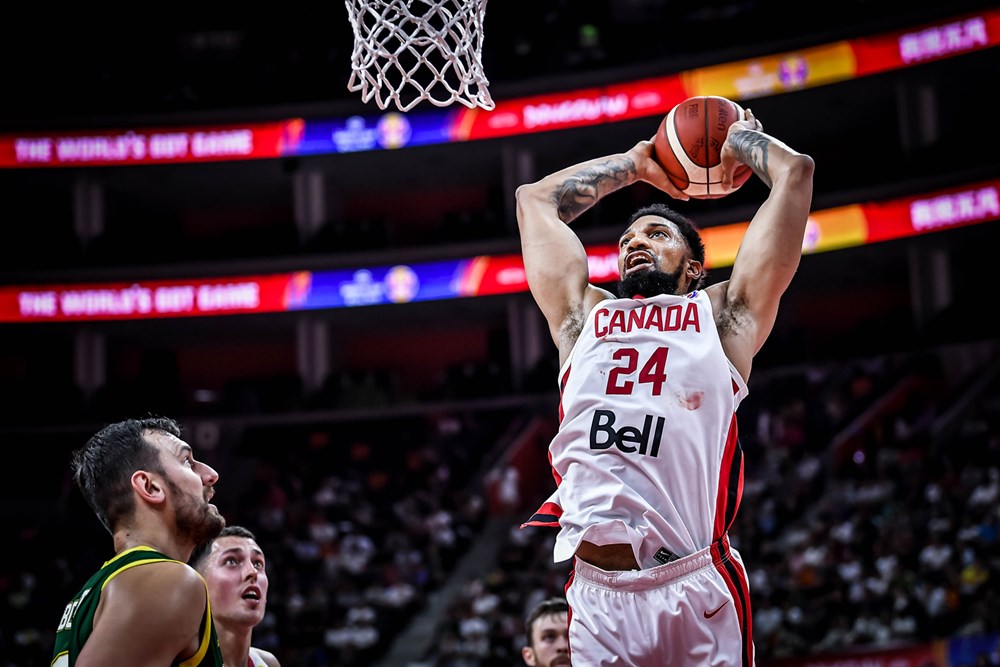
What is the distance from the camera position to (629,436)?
3.27 meters

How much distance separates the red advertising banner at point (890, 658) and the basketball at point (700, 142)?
8.48 m

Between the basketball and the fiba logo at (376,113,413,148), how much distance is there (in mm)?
16137

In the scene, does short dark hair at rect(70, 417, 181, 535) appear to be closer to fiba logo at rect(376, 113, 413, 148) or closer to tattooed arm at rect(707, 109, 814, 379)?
tattooed arm at rect(707, 109, 814, 379)

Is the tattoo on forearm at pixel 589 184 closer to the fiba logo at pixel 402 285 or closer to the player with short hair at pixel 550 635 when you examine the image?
the player with short hair at pixel 550 635

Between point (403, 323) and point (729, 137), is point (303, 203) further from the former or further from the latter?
point (729, 137)

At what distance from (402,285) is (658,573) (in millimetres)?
16843

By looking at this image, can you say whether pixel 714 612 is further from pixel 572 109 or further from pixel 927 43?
pixel 572 109

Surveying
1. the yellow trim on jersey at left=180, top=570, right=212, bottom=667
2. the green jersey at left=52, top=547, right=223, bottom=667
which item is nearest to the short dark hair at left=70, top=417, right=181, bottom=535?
the green jersey at left=52, top=547, right=223, bottom=667

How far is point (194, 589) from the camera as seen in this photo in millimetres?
3010

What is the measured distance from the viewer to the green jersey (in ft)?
9.74

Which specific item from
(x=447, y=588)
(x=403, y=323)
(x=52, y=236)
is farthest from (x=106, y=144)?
(x=447, y=588)

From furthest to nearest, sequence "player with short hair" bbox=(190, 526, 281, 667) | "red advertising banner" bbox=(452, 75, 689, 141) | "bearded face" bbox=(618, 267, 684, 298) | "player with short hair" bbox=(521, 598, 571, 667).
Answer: "red advertising banner" bbox=(452, 75, 689, 141) → "player with short hair" bbox=(521, 598, 571, 667) → "player with short hair" bbox=(190, 526, 281, 667) → "bearded face" bbox=(618, 267, 684, 298)

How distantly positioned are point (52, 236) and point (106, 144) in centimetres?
254

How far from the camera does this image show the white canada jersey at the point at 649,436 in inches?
126
